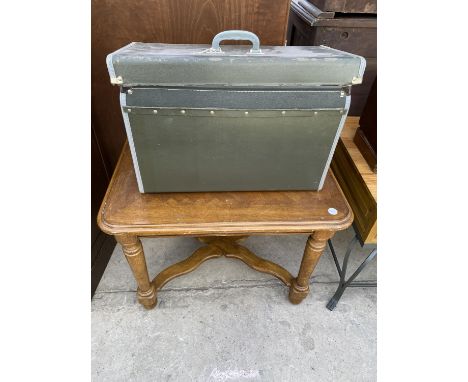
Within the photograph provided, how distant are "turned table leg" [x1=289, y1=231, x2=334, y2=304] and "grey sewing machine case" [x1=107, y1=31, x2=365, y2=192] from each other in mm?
254

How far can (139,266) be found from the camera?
1120 millimetres

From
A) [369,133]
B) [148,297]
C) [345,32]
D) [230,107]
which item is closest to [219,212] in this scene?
[230,107]

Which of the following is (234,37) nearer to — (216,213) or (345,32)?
(216,213)

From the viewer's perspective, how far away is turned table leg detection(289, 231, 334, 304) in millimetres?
1048

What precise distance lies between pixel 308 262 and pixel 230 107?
706 millimetres

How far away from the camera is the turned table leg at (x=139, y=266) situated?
100 centimetres

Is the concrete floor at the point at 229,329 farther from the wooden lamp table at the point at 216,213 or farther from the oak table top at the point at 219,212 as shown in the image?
the oak table top at the point at 219,212

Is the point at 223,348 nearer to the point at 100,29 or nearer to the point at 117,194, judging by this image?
the point at 117,194

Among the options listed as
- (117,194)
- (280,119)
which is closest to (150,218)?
(117,194)

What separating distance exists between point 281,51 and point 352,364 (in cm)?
128

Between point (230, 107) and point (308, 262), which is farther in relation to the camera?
point (308, 262)

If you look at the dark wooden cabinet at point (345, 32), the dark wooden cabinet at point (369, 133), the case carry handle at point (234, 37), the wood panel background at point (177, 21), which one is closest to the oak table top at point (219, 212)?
the dark wooden cabinet at point (369, 133)

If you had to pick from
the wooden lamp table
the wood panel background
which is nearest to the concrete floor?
the wooden lamp table

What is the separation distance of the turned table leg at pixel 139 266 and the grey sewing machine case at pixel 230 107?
0.21m
